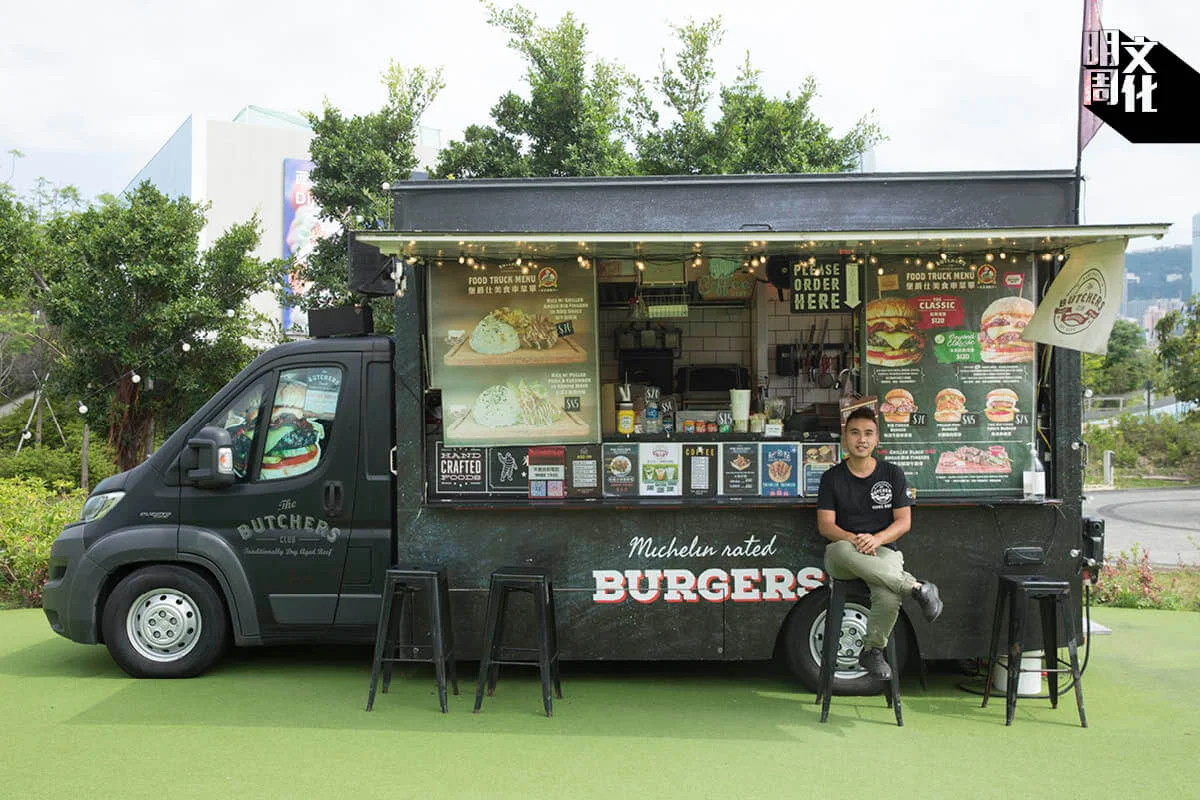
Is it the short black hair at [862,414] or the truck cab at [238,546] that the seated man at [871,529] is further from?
the truck cab at [238,546]

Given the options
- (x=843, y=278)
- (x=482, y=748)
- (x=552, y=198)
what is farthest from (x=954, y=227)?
(x=482, y=748)

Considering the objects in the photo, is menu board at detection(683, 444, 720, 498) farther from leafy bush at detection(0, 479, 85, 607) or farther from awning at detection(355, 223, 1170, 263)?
leafy bush at detection(0, 479, 85, 607)

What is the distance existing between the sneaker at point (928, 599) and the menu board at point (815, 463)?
2.94ft

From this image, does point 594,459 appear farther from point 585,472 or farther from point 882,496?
point 882,496

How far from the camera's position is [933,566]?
587 centimetres

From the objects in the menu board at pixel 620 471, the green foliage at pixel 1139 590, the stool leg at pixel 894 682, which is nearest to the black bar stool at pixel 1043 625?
the stool leg at pixel 894 682

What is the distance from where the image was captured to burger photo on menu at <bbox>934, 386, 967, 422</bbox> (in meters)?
6.00

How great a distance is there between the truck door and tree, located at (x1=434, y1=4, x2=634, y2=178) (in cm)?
1057

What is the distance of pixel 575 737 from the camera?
5.09m

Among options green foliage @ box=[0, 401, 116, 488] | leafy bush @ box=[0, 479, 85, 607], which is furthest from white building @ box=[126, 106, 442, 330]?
leafy bush @ box=[0, 479, 85, 607]

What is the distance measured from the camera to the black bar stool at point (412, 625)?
552 cm

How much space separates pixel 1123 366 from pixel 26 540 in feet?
157

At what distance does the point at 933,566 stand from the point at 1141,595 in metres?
4.30

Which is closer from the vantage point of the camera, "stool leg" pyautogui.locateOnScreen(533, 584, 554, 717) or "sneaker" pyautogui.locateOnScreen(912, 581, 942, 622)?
"sneaker" pyautogui.locateOnScreen(912, 581, 942, 622)
